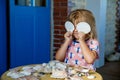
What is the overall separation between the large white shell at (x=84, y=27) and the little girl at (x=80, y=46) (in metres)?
0.04

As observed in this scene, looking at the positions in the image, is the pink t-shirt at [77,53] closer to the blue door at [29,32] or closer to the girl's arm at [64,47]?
the girl's arm at [64,47]

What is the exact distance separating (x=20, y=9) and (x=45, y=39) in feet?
2.32

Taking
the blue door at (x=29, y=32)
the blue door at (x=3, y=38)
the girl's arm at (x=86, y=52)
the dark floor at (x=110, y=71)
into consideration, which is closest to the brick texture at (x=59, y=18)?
the blue door at (x=29, y=32)

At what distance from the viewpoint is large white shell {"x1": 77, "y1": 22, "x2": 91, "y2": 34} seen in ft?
6.46

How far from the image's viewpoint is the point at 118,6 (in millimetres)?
6160

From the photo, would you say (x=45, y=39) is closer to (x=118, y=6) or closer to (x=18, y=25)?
(x=18, y=25)

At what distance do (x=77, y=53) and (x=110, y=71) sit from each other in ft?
8.69

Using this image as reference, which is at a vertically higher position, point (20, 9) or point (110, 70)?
point (20, 9)

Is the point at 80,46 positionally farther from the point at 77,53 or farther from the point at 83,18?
the point at 83,18

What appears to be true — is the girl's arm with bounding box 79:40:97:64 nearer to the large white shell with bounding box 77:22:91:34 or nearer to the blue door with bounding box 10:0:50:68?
the large white shell with bounding box 77:22:91:34

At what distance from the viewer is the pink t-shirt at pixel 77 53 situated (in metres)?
2.14

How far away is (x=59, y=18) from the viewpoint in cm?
387

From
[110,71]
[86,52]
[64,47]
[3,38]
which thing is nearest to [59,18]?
[3,38]

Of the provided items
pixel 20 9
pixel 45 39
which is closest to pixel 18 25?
pixel 20 9
